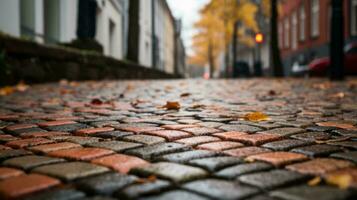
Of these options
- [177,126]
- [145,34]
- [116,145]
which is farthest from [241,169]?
[145,34]

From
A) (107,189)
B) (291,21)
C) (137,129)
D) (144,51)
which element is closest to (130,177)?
(107,189)

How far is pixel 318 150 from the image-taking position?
178 cm

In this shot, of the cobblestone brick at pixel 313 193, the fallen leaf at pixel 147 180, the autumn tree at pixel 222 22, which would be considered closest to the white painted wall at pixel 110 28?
the autumn tree at pixel 222 22

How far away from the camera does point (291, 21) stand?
27.2 metres

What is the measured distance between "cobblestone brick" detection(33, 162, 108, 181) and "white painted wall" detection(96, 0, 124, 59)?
1435 cm

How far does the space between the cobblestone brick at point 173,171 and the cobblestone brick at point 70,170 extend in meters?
0.15

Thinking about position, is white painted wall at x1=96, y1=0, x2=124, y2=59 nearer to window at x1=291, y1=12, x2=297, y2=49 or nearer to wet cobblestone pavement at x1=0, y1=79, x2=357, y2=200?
window at x1=291, y1=12, x2=297, y2=49

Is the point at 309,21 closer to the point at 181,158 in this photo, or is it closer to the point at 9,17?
the point at 9,17

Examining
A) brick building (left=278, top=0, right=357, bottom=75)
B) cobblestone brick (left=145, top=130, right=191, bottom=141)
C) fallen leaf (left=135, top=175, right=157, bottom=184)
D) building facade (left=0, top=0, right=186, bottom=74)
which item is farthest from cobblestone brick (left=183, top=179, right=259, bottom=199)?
brick building (left=278, top=0, right=357, bottom=75)

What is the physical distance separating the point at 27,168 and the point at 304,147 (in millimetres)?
1164

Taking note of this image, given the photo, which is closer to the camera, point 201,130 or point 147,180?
point 147,180

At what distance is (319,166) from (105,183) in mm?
761

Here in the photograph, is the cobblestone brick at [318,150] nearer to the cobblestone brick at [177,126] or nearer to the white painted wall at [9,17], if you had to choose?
the cobblestone brick at [177,126]

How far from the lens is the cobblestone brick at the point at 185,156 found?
1645 millimetres
